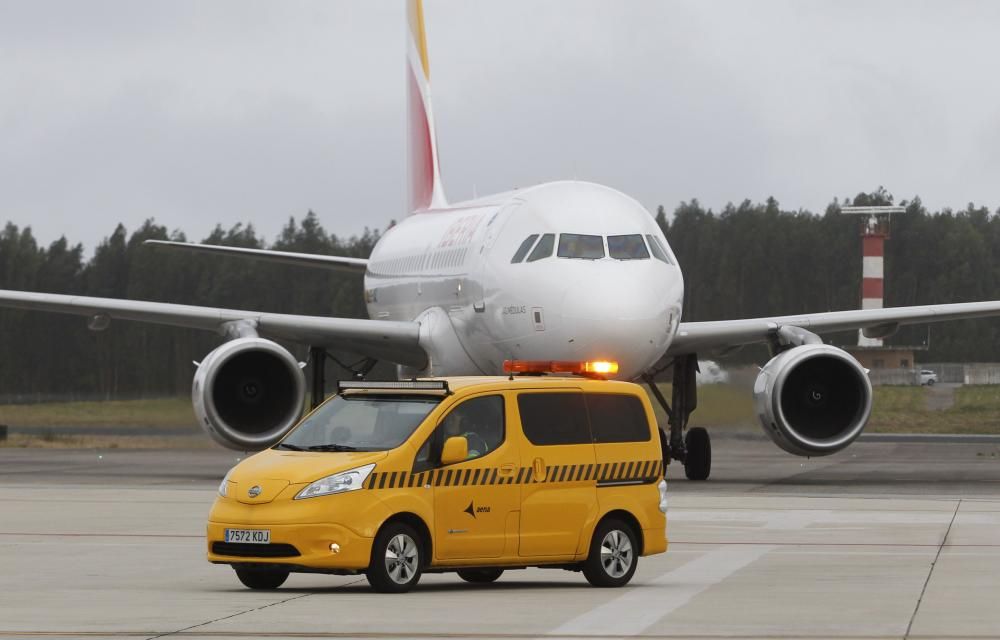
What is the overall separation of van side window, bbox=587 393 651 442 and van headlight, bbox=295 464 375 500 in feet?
6.65

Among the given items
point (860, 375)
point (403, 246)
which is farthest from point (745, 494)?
point (403, 246)

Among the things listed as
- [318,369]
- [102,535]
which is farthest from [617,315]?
[318,369]

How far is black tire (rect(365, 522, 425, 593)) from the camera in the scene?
40.3ft

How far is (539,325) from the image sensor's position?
75.5 feet

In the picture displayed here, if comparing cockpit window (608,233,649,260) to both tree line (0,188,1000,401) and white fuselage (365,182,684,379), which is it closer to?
white fuselage (365,182,684,379)

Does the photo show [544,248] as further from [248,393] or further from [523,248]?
[248,393]

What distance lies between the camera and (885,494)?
24000mm

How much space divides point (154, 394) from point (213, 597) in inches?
1079

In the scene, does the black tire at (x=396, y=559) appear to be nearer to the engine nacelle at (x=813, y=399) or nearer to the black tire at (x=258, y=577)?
the black tire at (x=258, y=577)

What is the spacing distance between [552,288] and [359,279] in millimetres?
67477

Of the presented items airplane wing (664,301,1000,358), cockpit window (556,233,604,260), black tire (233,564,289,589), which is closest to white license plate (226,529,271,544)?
black tire (233,564,289,589)

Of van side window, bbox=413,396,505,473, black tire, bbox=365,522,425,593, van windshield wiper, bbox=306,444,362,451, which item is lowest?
black tire, bbox=365,522,425,593

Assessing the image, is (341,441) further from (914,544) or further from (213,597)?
(914,544)

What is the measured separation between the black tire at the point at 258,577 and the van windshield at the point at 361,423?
3.12 ft
